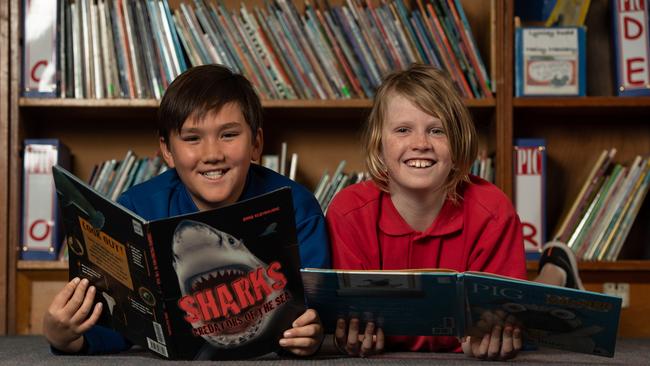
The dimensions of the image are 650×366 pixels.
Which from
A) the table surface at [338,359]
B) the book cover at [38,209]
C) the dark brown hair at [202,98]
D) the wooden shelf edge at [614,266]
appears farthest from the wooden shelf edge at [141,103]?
the table surface at [338,359]

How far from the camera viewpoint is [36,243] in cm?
205

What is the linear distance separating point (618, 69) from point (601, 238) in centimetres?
45

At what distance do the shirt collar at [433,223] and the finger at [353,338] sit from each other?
12.4 inches

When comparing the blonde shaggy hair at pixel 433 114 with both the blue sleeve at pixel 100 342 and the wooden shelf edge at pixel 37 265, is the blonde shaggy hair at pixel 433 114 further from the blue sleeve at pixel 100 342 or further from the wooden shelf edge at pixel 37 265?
the wooden shelf edge at pixel 37 265

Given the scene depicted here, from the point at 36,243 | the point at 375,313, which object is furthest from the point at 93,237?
the point at 36,243

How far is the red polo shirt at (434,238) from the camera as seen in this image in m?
1.44

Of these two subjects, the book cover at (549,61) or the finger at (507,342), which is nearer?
the finger at (507,342)

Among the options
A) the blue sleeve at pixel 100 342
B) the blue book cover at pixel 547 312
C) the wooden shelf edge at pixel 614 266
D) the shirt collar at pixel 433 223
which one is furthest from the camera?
the wooden shelf edge at pixel 614 266

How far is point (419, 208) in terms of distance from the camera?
151 centimetres

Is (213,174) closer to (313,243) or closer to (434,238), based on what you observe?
(313,243)

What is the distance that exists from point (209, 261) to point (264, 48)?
1.10m

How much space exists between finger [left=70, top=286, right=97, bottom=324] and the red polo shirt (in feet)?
1.46

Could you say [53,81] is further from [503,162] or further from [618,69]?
[618,69]

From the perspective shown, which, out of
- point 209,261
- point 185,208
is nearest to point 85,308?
point 209,261
